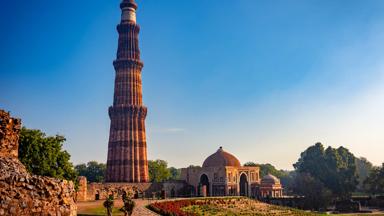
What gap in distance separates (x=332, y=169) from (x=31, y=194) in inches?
3003

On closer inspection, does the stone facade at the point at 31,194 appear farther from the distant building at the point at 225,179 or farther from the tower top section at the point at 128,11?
the tower top section at the point at 128,11

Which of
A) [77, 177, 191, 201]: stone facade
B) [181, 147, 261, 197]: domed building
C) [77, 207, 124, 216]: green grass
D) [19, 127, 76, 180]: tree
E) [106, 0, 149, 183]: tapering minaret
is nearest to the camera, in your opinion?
[19, 127, 76, 180]: tree

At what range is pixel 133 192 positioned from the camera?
57.1m

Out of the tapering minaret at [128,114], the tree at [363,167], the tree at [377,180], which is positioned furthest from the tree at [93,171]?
the tree at [363,167]

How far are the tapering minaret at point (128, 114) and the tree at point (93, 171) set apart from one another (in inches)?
1057

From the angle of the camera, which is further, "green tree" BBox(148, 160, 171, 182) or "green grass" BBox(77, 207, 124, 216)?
"green tree" BBox(148, 160, 171, 182)

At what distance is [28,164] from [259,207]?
3400cm

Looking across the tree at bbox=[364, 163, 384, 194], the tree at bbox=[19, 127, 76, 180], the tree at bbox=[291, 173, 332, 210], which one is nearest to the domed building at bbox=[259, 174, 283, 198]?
the tree at bbox=[291, 173, 332, 210]

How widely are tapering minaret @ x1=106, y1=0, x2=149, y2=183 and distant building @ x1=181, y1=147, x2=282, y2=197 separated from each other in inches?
356

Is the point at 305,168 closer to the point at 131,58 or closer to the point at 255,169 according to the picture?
the point at 255,169

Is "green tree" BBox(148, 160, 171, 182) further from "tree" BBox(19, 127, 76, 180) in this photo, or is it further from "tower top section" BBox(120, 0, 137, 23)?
"tree" BBox(19, 127, 76, 180)

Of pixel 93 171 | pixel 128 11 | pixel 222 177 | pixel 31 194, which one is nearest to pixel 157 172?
pixel 93 171

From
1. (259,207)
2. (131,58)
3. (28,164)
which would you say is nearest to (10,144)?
(28,164)

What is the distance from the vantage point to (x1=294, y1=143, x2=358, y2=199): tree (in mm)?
73062
